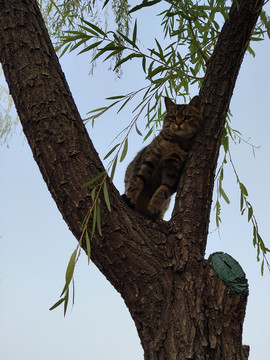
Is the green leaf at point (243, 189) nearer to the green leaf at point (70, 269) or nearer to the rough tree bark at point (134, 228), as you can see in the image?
the rough tree bark at point (134, 228)

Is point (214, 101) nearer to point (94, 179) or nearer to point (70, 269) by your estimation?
point (94, 179)

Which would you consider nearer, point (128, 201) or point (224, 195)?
point (128, 201)

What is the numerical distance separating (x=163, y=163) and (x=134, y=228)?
2.13 ft

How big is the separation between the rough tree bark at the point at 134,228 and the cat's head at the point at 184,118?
12.8 inches

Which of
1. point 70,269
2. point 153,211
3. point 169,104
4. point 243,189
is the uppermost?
point 169,104

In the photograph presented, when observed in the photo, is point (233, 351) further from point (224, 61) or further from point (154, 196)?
point (224, 61)

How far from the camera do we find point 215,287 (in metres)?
1.55

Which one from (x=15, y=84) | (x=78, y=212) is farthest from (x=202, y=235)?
(x=15, y=84)

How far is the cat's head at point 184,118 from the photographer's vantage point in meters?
2.12

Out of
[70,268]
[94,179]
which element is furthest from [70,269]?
[94,179]

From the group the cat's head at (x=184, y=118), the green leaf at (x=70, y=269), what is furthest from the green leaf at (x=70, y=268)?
the cat's head at (x=184, y=118)

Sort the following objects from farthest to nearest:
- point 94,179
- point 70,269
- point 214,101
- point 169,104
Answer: point 169,104, point 214,101, point 94,179, point 70,269

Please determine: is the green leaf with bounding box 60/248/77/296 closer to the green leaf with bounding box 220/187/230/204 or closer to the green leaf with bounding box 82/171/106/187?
the green leaf with bounding box 82/171/106/187

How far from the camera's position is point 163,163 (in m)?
2.20
